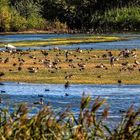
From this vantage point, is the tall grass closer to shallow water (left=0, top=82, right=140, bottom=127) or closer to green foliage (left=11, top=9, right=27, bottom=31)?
shallow water (left=0, top=82, right=140, bottom=127)

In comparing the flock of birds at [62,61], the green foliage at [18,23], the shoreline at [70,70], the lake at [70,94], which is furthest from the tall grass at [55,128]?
the green foliage at [18,23]

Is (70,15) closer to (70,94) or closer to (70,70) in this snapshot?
(70,70)

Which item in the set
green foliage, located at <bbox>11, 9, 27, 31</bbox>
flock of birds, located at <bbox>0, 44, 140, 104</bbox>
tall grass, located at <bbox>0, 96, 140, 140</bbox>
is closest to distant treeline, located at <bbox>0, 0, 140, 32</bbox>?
green foliage, located at <bbox>11, 9, 27, 31</bbox>

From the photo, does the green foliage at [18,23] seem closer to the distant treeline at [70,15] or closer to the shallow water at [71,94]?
the distant treeline at [70,15]

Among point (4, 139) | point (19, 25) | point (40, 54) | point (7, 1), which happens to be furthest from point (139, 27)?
point (4, 139)

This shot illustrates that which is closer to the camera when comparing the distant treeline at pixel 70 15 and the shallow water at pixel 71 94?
the shallow water at pixel 71 94

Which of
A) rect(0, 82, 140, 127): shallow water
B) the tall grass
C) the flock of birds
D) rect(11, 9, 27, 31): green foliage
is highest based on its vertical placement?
the tall grass

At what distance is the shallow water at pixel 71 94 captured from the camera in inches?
810

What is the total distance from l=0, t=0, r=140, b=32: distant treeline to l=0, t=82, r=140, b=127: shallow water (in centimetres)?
5650

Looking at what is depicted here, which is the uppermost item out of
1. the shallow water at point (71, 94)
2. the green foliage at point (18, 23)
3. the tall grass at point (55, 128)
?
the tall grass at point (55, 128)

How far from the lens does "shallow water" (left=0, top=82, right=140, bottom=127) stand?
20.6m

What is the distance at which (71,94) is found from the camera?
23.4 meters

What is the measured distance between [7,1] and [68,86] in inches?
2811

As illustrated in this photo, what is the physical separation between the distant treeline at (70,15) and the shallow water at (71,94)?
185 feet
